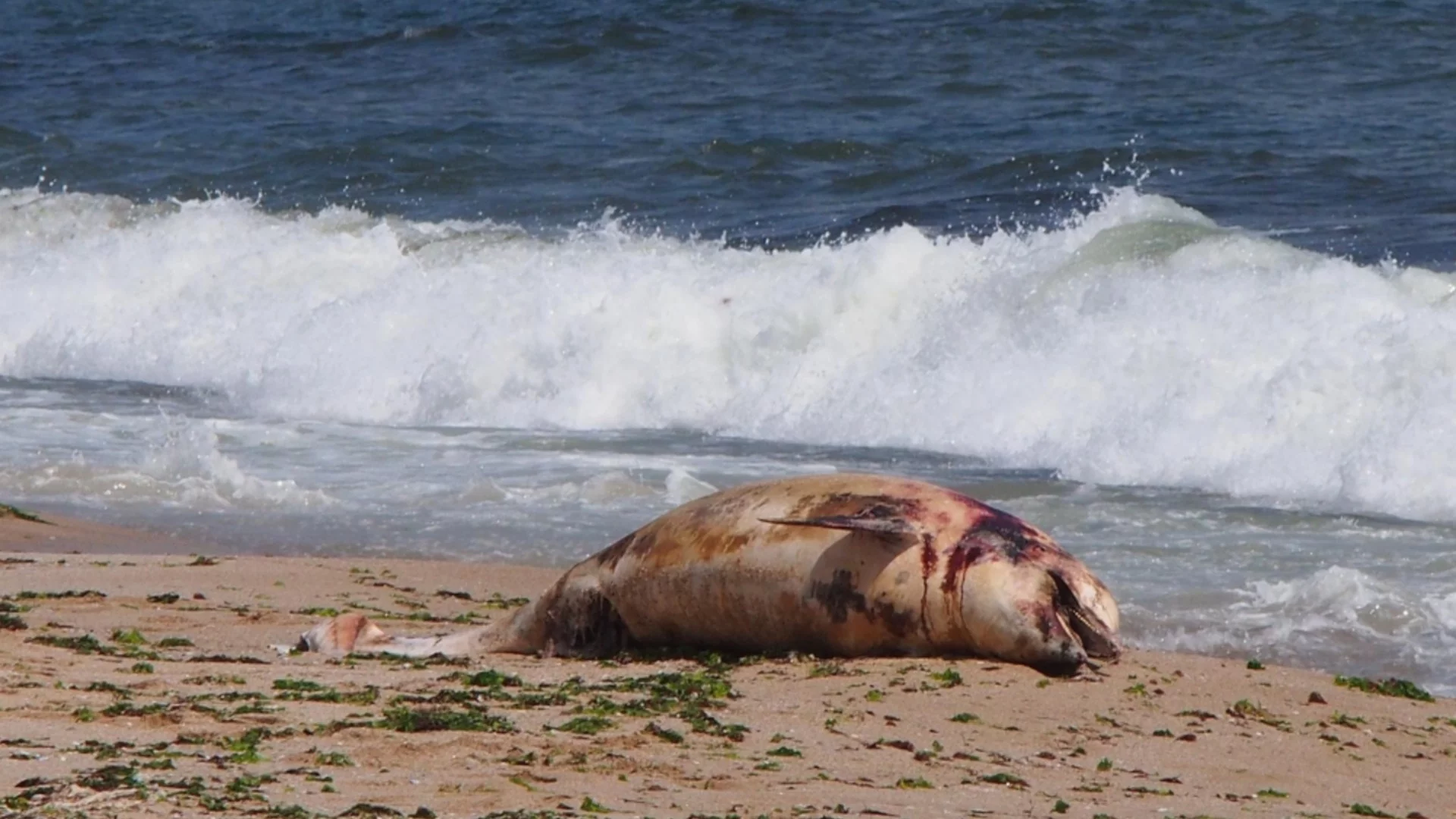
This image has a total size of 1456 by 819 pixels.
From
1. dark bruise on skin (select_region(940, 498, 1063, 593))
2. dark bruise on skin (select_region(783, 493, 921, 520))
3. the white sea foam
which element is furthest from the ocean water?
dark bruise on skin (select_region(783, 493, 921, 520))

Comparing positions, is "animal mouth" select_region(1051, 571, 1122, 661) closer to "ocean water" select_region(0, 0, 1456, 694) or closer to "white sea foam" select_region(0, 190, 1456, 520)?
"ocean water" select_region(0, 0, 1456, 694)

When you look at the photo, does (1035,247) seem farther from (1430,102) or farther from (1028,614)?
(1028,614)

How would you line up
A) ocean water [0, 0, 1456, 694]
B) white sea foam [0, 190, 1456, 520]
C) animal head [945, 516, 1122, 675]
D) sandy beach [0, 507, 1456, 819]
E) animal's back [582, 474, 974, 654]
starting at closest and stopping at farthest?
sandy beach [0, 507, 1456, 819] → animal head [945, 516, 1122, 675] → animal's back [582, 474, 974, 654] → ocean water [0, 0, 1456, 694] → white sea foam [0, 190, 1456, 520]

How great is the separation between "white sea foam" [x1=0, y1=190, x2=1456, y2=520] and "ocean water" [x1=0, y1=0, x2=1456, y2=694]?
0.03 meters

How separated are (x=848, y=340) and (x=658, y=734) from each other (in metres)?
7.38

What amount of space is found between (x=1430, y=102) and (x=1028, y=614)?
494 inches

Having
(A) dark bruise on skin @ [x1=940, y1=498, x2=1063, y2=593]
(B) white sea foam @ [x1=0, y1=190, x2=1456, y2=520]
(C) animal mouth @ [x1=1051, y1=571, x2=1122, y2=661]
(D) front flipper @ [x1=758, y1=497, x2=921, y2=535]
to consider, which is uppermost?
(B) white sea foam @ [x1=0, y1=190, x2=1456, y2=520]

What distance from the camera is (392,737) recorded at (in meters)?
4.11

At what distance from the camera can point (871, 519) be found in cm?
538

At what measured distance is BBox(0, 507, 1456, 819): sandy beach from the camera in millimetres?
3715

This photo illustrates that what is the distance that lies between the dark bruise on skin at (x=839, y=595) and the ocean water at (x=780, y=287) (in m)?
1.37

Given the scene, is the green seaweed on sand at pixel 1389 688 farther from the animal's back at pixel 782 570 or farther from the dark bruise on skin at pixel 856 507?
the dark bruise on skin at pixel 856 507

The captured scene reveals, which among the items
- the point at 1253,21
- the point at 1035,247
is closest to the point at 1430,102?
the point at 1253,21

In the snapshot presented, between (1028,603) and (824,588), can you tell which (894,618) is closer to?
(824,588)
